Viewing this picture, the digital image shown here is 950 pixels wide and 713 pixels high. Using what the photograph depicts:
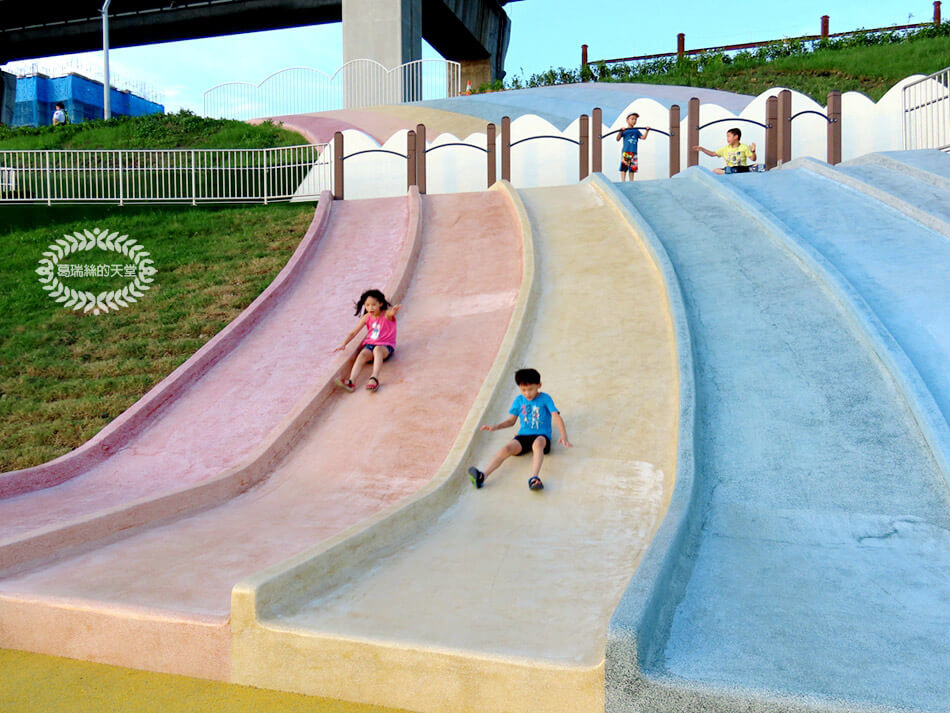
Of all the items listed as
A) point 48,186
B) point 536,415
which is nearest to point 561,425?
point 536,415

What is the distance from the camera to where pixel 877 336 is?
7000 mm

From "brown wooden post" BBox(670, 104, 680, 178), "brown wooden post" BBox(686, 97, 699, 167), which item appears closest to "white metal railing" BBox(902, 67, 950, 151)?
"brown wooden post" BBox(686, 97, 699, 167)

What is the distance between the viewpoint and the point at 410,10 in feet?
91.9

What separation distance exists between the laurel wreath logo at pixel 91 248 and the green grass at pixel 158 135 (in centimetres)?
818

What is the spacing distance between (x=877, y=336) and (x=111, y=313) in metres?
9.64

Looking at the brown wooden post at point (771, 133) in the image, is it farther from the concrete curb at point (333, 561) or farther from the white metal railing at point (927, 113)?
the concrete curb at point (333, 561)

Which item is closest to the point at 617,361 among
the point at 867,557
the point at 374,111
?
the point at 867,557

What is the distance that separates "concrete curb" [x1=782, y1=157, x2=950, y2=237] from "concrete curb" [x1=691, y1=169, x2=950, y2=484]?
1387mm

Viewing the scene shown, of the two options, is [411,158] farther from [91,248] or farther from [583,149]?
[91,248]

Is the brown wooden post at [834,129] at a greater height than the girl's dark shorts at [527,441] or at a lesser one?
greater

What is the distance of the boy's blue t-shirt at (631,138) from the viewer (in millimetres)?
14789

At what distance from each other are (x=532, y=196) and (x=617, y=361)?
243 inches

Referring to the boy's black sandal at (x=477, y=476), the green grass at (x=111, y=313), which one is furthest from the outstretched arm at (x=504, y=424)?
the green grass at (x=111, y=313)

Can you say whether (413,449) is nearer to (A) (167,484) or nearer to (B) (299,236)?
(A) (167,484)
